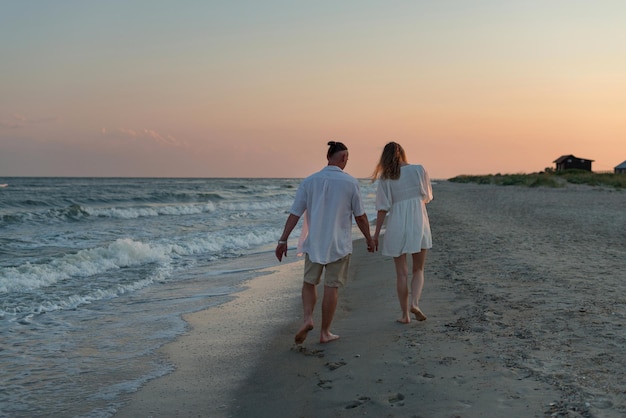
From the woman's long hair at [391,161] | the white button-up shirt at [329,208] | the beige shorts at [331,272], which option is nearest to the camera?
the white button-up shirt at [329,208]

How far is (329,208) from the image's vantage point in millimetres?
5102

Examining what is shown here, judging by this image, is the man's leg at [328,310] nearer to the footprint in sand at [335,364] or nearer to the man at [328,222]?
the man at [328,222]

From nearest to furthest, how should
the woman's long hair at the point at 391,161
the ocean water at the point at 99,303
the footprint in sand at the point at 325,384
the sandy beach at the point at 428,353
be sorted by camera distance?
the sandy beach at the point at 428,353 → the footprint in sand at the point at 325,384 → the ocean water at the point at 99,303 → the woman's long hair at the point at 391,161

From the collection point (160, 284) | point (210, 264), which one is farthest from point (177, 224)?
point (160, 284)

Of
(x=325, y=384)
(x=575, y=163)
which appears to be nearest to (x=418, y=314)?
(x=325, y=384)

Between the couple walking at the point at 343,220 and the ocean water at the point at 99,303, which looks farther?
the couple walking at the point at 343,220

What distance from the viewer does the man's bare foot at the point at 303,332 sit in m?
5.16

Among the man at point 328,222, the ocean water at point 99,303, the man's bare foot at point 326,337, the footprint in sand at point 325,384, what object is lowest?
the ocean water at point 99,303

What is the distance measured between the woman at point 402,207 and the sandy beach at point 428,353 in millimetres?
665

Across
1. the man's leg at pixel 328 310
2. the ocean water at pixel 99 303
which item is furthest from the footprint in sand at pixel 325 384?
the ocean water at pixel 99 303

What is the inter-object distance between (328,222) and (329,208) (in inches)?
4.8

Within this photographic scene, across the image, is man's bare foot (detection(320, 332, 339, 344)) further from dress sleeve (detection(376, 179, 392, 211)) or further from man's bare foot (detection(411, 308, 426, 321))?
dress sleeve (detection(376, 179, 392, 211))

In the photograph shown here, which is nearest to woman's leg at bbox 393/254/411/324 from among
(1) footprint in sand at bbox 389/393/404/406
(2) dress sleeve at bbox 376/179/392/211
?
(2) dress sleeve at bbox 376/179/392/211

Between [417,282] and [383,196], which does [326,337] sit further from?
[383,196]
